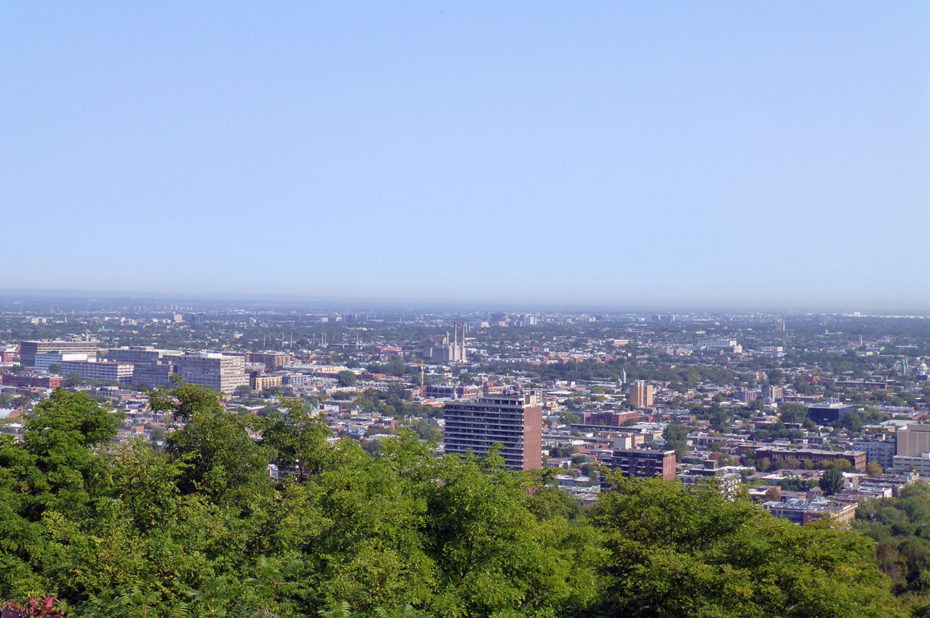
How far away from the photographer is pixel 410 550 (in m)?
7.96

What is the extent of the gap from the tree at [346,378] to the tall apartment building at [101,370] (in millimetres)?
14221

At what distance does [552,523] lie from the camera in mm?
9203

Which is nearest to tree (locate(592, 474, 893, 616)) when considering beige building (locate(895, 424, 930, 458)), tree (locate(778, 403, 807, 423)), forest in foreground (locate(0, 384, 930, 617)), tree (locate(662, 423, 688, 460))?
forest in foreground (locate(0, 384, 930, 617))

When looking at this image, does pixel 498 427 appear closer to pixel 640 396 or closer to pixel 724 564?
pixel 640 396

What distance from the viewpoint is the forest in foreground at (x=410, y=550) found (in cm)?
733

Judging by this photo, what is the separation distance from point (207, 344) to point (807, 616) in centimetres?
9050

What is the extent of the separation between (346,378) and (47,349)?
22373 mm

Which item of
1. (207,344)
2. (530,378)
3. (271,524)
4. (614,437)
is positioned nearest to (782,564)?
(271,524)

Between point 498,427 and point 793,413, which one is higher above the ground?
point 498,427

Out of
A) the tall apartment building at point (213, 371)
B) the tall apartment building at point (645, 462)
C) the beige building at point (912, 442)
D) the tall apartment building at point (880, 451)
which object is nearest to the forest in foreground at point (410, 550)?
the tall apartment building at point (645, 462)

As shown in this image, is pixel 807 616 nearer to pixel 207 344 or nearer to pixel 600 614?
pixel 600 614

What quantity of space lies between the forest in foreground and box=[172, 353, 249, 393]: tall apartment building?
179 feet

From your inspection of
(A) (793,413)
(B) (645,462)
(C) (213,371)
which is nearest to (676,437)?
(A) (793,413)

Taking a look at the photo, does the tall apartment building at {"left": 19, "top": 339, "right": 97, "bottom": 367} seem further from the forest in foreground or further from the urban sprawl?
the forest in foreground
